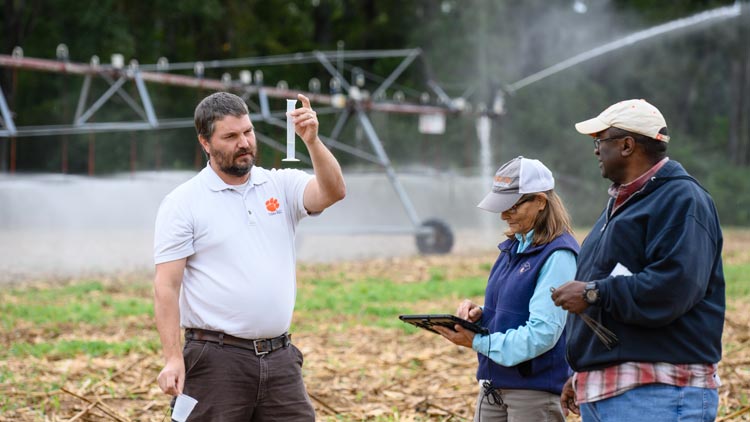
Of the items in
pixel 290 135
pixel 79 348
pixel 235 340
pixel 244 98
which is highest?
pixel 244 98

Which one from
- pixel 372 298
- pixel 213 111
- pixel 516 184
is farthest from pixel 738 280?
pixel 213 111

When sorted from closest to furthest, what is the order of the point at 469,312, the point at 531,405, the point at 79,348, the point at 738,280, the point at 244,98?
the point at 531,405 < the point at 469,312 < the point at 79,348 < the point at 738,280 < the point at 244,98

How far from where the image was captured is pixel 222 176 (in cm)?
404

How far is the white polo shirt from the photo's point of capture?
A: 12.9 feet

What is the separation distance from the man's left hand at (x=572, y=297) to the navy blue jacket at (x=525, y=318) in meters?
0.50

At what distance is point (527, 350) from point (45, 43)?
26.8 metres

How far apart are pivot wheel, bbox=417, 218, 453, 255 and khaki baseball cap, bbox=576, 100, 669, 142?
1448 cm

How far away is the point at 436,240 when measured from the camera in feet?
59.3

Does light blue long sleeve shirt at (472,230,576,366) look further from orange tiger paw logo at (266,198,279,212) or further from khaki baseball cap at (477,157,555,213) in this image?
orange tiger paw logo at (266,198,279,212)

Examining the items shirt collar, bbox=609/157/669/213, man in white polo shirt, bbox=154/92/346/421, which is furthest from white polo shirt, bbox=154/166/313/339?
shirt collar, bbox=609/157/669/213

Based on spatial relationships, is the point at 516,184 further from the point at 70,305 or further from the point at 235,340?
the point at 70,305

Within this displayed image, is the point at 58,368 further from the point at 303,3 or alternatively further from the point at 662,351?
the point at 303,3

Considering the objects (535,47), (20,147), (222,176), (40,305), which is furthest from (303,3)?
(222,176)

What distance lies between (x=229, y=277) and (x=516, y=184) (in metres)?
1.22
